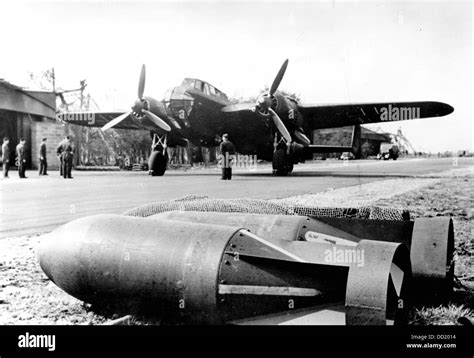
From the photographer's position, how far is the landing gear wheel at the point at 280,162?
1246cm

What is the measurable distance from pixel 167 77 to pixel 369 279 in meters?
3.94

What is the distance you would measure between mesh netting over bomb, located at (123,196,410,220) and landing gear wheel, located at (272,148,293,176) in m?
8.47

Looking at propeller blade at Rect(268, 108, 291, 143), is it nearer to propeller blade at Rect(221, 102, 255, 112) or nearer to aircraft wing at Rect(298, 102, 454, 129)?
propeller blade at Rect(221, 102, 255, 112)

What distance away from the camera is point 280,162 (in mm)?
12500

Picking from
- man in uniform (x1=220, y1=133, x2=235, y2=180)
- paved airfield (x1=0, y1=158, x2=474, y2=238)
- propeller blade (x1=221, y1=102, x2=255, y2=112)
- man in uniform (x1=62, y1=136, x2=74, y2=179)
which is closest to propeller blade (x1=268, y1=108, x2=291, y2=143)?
propeller blade (x1=221, y1=102, x2=255, y2=112)

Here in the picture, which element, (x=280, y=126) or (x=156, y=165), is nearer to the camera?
(x=156, y=165)

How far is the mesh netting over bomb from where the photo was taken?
11.8 feet

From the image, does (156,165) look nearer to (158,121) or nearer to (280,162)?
(158,121)

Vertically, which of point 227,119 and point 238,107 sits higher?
point 238,107

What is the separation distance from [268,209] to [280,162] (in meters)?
8.64

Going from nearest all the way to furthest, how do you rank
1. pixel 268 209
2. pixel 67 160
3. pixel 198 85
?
pixel 268 209 < pixel 67 160 < pixel 198 85

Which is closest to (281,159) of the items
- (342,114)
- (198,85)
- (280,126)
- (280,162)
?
(280,162)

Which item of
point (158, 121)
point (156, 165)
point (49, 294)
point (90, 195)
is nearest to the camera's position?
point (49, 294)

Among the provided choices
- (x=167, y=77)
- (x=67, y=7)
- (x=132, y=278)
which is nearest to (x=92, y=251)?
(x=132, y=278)
